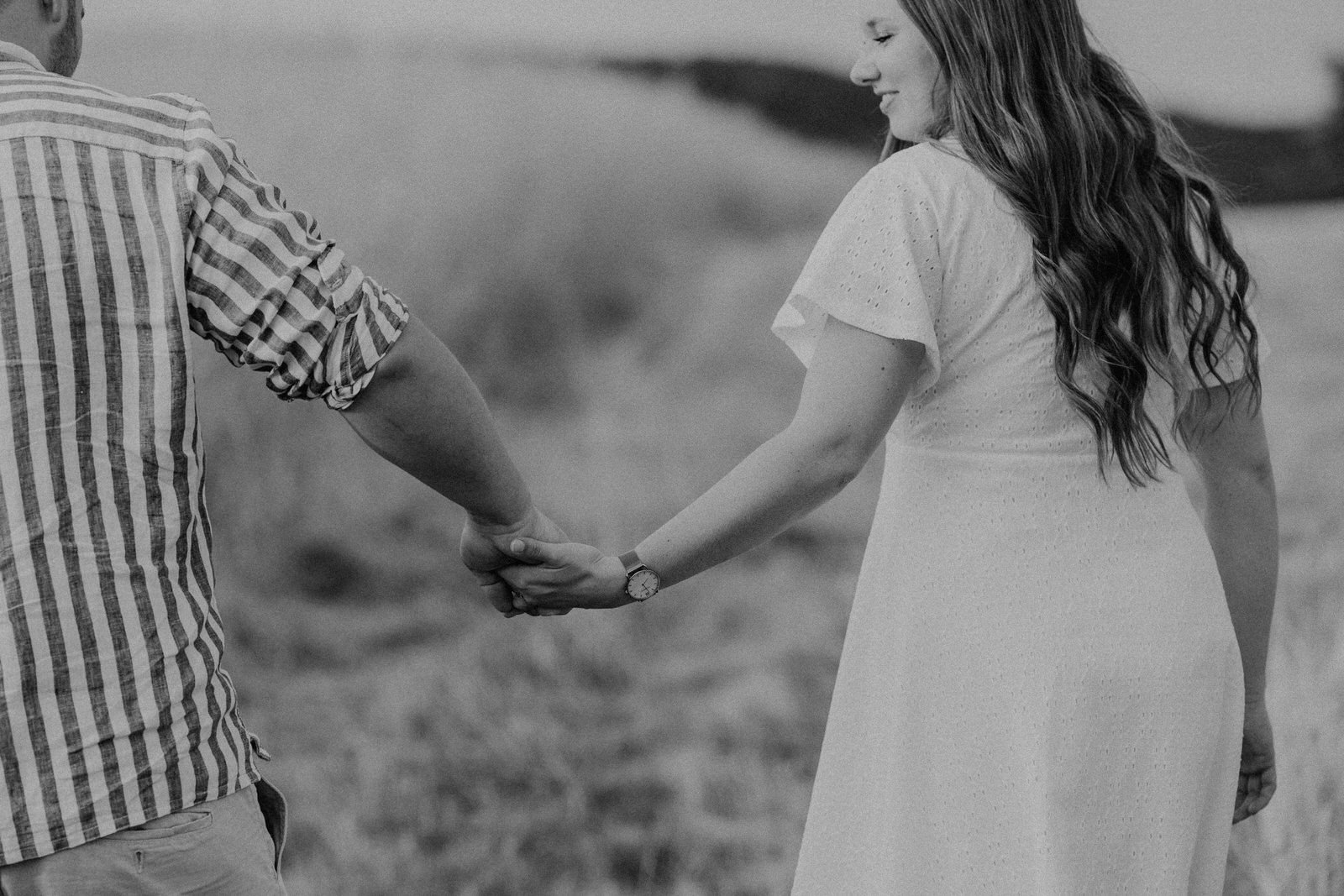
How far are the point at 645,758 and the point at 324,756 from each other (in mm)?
854

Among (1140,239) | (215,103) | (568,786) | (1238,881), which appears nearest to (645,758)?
(568,786)

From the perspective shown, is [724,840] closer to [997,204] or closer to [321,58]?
[997,204]

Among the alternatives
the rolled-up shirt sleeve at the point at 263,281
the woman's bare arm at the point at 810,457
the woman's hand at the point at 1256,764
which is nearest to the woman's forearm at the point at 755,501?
the woman's bare arm at the point at 810,457

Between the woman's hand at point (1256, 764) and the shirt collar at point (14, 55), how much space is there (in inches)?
50.5

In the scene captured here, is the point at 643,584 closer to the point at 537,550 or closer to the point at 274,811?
the point at 537,550

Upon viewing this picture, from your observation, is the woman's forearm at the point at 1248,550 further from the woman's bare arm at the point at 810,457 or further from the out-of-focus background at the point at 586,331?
the out-of-focus background at the point at 586,331

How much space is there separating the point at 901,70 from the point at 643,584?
527 mm

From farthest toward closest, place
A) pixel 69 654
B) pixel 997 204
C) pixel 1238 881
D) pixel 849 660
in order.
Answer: pixel 1238 881 < pixel 849 660 < pixel 997 204 < pixel 69 654

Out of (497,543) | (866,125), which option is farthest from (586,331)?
(497,543)

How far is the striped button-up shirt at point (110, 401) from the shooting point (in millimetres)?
986

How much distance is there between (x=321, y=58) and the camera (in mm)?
4242

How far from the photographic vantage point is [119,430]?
1.01 metres

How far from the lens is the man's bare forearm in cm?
112

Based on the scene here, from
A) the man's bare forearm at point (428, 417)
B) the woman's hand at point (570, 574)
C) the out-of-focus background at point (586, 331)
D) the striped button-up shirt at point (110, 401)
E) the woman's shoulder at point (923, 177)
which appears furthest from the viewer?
the out-of-focus background at point (586, 331)
